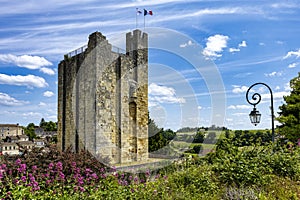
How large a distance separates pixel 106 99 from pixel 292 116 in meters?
10.6

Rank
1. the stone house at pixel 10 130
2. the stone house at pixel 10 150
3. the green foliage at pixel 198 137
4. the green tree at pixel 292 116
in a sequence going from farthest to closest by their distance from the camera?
1. the stone house at pixel 10 130
2. the green tree at pixel 292 116
3. the green foliage at pixel 198 137
4. the stone house at pixel 10 150

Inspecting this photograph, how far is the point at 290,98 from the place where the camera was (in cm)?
1688

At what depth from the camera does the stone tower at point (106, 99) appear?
14.5 metres

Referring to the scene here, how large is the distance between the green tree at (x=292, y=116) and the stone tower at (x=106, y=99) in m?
8.19

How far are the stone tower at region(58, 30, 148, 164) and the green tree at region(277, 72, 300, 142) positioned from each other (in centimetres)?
819

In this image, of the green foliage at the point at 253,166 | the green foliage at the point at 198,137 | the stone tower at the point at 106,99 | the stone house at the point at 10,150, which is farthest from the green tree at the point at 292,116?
the stone house at the point at 10,150

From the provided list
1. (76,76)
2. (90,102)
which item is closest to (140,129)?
(90,102)

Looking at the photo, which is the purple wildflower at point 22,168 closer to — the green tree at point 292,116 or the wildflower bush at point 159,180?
the wildflower bush at point 159,180

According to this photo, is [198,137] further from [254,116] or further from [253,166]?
[253,166]

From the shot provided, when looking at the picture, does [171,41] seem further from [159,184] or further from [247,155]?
[159,184]

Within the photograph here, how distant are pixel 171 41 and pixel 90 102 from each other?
17.8ft

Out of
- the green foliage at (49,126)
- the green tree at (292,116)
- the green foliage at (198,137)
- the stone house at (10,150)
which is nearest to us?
the stone house at (10,150)

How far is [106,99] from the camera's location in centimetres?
1490

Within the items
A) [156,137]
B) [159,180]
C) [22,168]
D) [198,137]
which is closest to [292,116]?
[198,137]
